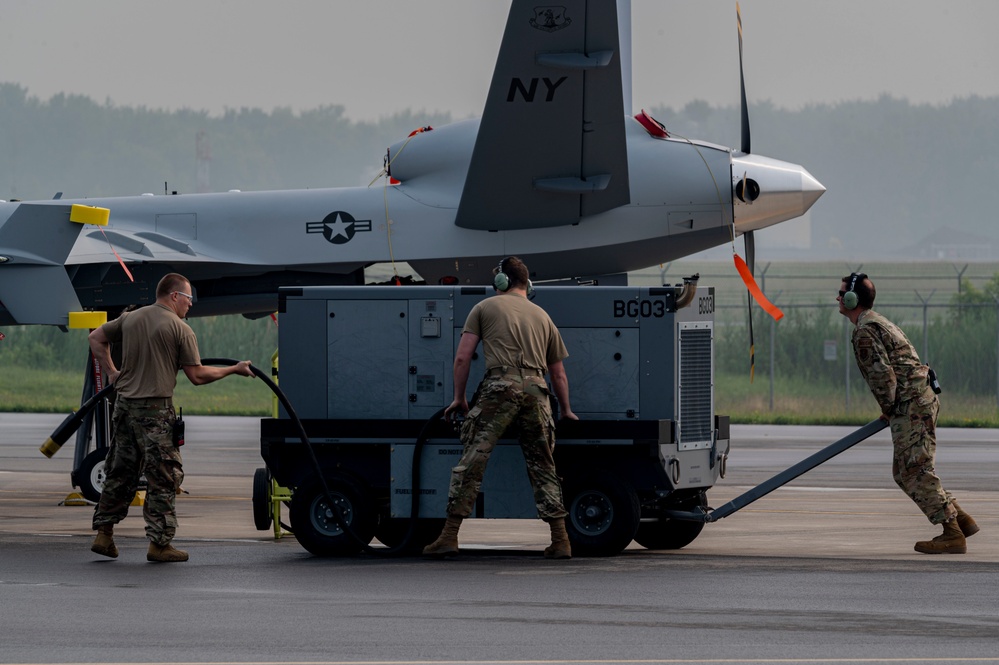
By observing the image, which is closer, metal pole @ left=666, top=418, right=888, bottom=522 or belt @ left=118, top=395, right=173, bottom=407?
belt @ left=118, top=395, right=173, bottom=407

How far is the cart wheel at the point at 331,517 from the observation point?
11.9 m

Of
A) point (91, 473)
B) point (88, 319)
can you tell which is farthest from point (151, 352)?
point (91, 473)

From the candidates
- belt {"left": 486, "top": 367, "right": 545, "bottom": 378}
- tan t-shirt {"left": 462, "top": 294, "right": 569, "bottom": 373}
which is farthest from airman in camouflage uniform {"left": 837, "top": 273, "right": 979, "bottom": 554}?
belt {"left": 486, "top": 367, "right": 545, "bottom": 378}

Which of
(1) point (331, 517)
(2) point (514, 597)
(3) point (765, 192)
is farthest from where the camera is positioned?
(3) point (765, 192)

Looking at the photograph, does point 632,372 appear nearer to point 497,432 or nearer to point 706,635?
point 497,432

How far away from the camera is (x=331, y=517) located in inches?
473

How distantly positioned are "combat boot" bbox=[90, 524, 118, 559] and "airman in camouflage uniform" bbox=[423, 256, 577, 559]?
2.63 meters

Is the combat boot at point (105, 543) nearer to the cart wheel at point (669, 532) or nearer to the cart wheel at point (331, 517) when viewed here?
the cart wheel at point (331, 517)

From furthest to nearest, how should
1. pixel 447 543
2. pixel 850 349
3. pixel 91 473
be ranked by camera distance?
pixel 850 349 < pixel 91 473 < pixel 447 543

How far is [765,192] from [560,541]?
6332 millimetres

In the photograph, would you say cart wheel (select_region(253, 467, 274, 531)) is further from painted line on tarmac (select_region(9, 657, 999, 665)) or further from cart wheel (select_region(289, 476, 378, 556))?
painted line on tarmac (select_region(9, 657, 999, 665))

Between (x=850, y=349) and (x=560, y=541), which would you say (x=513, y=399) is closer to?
(x=560, y=541)

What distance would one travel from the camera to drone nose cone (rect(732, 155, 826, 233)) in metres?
16.4

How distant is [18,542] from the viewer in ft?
43.0
